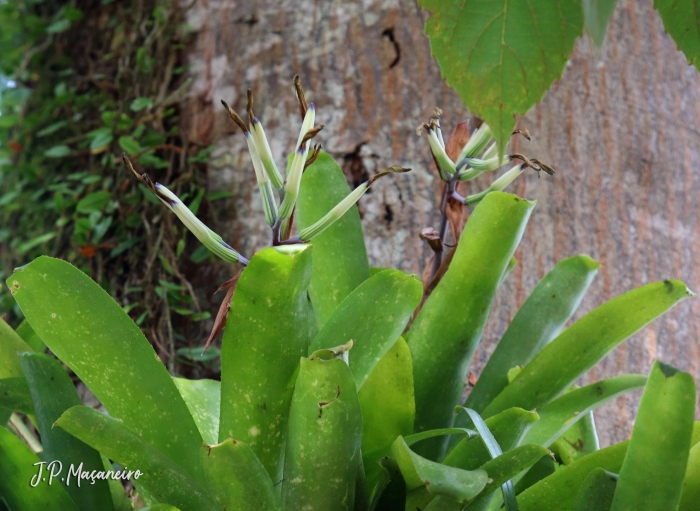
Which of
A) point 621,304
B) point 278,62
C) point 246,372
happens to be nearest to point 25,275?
point 246,372

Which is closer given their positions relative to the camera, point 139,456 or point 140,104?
point 139,456

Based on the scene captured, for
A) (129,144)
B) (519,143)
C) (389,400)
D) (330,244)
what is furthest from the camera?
(129,144)

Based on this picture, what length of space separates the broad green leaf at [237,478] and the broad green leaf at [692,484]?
1.12 ft

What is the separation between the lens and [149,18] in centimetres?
142

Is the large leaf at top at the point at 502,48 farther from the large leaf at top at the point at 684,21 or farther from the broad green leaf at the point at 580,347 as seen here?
the broad green leaf at the point at 580,347

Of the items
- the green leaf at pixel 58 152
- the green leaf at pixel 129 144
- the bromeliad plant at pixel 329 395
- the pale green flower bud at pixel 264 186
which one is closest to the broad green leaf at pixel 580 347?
the bromeliad plant at pixel 329 395

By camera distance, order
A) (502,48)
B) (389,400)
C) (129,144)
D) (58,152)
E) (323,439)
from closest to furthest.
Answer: (502,48) < (323,439) < (389,400) < (129,144) < (58,152)

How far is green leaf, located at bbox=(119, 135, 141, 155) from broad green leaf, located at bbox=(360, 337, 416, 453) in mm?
910

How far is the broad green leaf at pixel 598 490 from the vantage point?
493mm

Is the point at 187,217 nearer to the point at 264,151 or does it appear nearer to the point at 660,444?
the point at 264,151

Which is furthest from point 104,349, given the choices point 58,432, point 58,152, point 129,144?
point 58,152

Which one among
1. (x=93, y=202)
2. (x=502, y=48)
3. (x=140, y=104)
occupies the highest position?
(x=502, y=48)

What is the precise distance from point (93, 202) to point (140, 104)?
234 millimetres

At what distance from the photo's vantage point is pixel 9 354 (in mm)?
650
